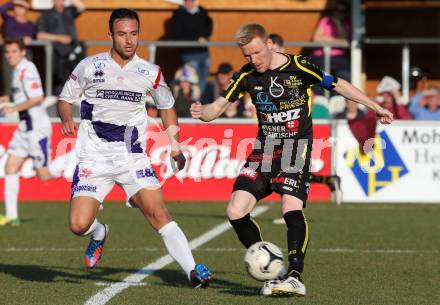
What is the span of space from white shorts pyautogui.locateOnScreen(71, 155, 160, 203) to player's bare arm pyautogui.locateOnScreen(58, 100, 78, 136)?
0.33 meters

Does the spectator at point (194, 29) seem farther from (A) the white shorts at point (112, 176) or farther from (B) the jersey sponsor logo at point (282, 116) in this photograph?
(B) the jersey sponsor logo at point (282, 116)

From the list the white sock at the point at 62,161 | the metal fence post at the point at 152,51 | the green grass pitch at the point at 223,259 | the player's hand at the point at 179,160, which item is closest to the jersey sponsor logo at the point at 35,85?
the green grass pitch at the point at 223,259

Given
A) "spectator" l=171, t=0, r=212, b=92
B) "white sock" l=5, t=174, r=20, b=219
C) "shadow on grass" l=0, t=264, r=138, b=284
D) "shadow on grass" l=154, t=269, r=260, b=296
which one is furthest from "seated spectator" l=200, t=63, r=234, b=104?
"shadow on grass" l=154, t=269, r=260, b=296

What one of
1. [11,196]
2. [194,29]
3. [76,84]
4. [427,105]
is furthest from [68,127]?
[194,29]

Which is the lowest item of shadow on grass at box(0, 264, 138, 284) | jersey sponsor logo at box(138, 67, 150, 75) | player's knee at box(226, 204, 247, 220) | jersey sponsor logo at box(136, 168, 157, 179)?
shadow on grass at box(0, 264, 138, 284)

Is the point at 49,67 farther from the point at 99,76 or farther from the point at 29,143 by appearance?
the point at 99,76

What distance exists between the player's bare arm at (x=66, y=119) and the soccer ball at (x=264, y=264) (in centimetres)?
169

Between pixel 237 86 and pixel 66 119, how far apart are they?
136 cm

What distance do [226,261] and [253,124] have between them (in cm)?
748

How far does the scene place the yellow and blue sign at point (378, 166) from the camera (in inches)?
691

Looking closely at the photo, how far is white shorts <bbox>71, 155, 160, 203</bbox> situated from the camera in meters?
8.95

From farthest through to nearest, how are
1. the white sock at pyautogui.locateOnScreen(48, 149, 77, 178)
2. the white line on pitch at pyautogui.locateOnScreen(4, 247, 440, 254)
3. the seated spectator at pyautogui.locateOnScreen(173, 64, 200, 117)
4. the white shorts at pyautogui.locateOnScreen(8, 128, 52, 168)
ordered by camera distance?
the seated spectator at pyautogui.locateOnScreen(173, 64, 200, 117), the white sock at pyautogui.locateOnScreen(48, 149, 77, 178), the white shorts at pyautogui.locateOnScreen(8, 128, 52, 168), the white line on pitch at pyautogui.locateOnScreen(4, 247, 440, 254)

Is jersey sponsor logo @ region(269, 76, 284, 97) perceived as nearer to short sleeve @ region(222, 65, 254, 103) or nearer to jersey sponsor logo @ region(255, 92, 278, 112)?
jersey sponsor logo @ region(255, 92, 278, 112)

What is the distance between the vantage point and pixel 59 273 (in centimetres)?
993
